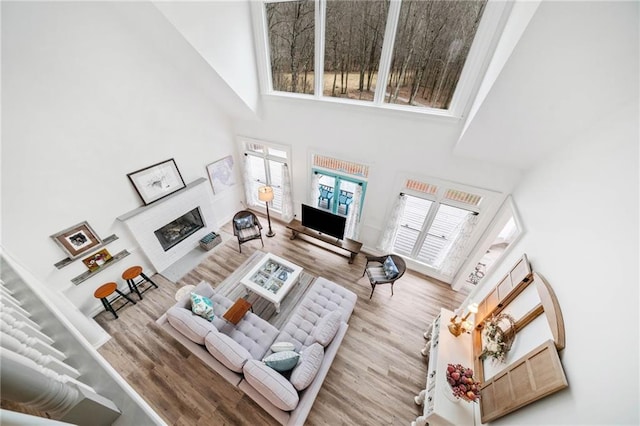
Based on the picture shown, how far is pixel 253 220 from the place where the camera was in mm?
5680

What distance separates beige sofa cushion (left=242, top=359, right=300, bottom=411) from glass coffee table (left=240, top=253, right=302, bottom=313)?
1321 mm

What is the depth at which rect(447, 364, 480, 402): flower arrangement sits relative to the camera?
7.81 feet

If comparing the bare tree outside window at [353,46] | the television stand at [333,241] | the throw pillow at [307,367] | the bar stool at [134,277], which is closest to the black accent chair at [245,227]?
the television stand at [333,241]

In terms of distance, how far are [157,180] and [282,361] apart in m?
3.86

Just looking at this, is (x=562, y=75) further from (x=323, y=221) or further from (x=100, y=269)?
(x=100, y=269)

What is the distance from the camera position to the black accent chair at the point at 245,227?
531cm

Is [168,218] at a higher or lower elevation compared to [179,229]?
higher

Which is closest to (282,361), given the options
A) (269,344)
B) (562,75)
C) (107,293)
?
(269,344)

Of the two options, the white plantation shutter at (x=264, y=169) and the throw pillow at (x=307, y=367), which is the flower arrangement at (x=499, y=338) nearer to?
the throw pillow at (x=307, y=367)

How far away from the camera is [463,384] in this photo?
96.7 inches

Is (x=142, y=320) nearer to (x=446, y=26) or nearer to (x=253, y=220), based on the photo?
(x=253, y=220)

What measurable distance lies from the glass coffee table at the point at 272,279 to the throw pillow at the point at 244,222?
1.30 m

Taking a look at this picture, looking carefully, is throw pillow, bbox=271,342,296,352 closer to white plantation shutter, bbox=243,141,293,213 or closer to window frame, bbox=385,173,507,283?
window frame, bbox=385,173,507,283

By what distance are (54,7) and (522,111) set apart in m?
5.54
